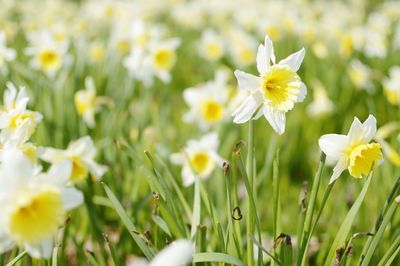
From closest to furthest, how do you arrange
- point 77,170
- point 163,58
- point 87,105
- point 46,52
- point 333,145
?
point 333,145 < point 77,170 < point 87,105 < point 46,52 < point 163,58

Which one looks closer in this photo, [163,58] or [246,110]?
[246,110]

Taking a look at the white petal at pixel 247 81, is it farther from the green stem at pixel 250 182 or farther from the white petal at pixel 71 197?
the white petal at pixel 71 197

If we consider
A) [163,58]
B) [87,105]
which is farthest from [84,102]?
[163,58]

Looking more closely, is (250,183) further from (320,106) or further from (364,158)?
(320,106)

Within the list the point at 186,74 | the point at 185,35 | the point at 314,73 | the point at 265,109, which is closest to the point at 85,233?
the point at 265,109

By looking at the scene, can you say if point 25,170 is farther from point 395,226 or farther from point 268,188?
point 268,188

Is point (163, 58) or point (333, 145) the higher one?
point (333, 145)

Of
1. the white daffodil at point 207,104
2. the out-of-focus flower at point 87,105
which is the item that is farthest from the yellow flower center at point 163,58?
the out-of-focus flower at point 87,105

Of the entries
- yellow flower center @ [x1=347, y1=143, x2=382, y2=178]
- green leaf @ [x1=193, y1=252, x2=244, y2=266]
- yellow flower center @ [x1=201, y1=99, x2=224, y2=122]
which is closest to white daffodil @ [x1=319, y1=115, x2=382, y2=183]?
yellow flower center @ [x1=347, y1=143, x2=382, y2=178]
